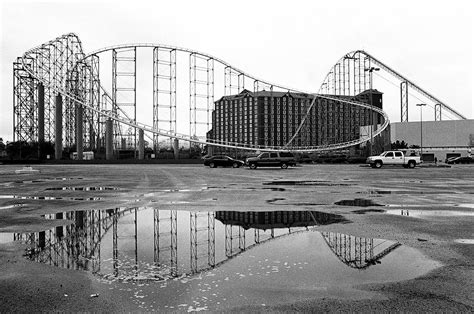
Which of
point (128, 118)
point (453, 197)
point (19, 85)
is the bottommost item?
point (453, 197)

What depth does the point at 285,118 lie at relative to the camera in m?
94.4

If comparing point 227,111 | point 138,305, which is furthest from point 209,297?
point 227,111

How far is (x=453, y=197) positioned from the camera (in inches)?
554

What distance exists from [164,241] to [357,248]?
130 inches

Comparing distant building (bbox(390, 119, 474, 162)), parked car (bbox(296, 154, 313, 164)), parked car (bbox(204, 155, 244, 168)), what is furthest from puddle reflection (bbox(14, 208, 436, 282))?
distant building (bbox(390, 119, 474, 162))

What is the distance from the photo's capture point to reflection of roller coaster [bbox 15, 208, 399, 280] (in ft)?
18.4

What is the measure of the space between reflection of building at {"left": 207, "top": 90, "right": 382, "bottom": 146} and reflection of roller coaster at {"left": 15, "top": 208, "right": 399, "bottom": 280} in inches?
2469

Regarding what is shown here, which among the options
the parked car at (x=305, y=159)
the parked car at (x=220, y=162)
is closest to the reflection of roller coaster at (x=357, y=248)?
the parked car at (x=220, y=162)

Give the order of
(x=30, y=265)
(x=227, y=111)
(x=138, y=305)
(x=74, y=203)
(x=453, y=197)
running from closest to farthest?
(x=138, y=305)
(x=30, y=265)
(x=74, y=203)
(x=453, y=197)
(x=227, y=111)

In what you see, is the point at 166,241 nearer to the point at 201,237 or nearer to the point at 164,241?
the point at 164,241

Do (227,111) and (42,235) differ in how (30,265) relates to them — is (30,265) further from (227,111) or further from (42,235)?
(227,111)

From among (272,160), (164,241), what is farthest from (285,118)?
(164,241)

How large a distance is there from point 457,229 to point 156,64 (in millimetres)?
58507

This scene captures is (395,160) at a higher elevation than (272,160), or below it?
below
